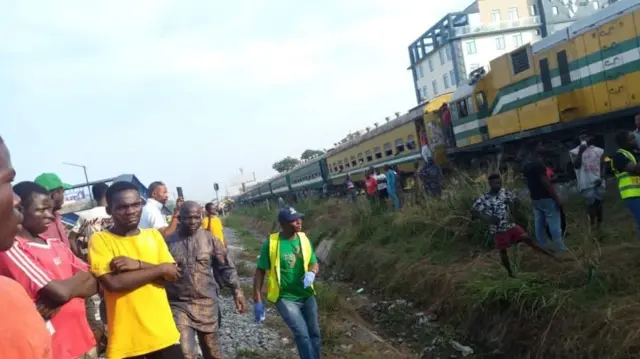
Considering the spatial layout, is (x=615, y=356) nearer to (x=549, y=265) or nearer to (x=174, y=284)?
(x=549, y=265)

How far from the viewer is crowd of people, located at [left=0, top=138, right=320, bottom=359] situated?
1.55 m

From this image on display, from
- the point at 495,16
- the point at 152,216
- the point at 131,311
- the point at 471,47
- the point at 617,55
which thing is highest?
the point at 495,16

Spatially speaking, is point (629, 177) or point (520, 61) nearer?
point (629, 177)

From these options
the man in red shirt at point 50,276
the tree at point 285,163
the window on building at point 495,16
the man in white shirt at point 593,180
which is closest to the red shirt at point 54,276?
the man in red shirt at point 50,276

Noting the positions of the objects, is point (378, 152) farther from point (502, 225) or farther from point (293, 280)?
point (293, 280)

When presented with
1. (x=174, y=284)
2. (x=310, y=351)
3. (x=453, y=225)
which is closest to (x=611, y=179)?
(x=453, y=225)

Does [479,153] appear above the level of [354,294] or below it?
above

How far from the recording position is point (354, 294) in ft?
38.7

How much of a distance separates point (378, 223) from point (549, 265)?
270 inches

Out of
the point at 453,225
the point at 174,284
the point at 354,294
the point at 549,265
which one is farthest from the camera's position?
the point at 354,294

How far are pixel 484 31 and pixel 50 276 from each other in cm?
5935

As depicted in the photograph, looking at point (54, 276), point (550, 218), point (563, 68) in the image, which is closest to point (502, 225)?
point (550, 218)

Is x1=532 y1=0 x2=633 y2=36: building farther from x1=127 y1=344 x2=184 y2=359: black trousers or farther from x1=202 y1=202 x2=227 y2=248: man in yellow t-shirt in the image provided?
x1=127 y1=344 x2=184 y2=359: black trousers

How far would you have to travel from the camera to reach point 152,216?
6.13 m
